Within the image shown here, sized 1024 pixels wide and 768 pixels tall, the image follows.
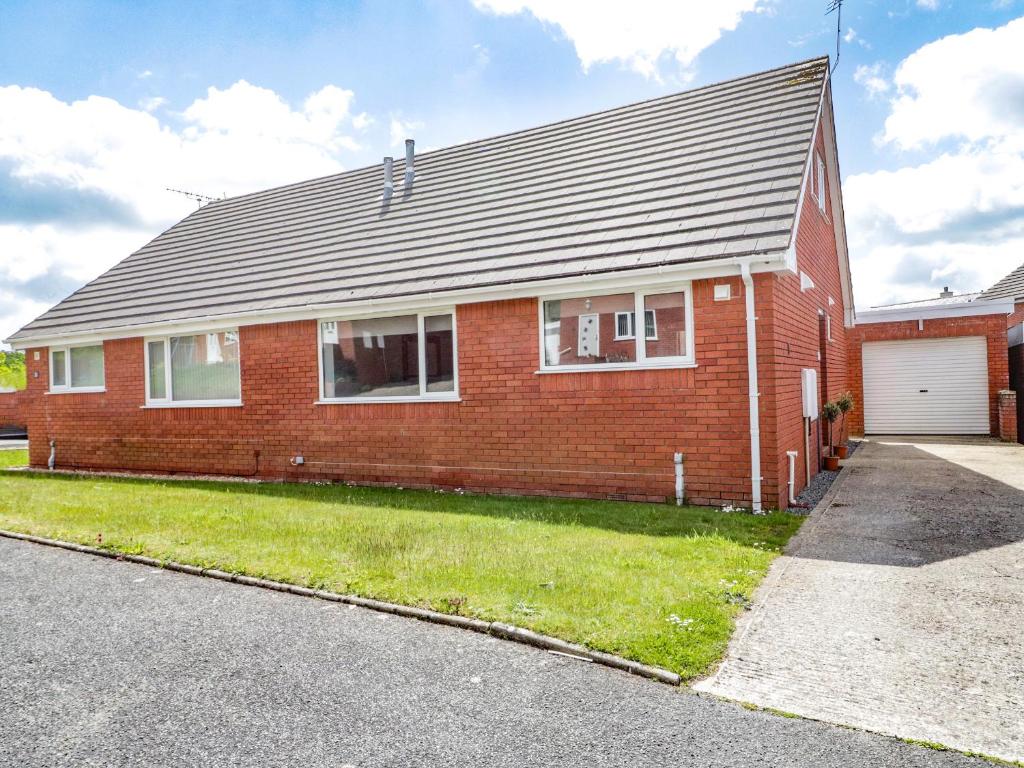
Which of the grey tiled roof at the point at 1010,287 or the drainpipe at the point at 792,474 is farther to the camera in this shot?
the grey tiled roof at the point at 1010,287

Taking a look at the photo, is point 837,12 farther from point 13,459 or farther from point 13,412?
point 13,412

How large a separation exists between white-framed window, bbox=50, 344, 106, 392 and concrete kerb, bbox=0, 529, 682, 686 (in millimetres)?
8946

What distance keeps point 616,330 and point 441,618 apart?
5185 millimetres

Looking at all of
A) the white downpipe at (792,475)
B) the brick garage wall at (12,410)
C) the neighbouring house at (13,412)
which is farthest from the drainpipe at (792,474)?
the brick garage wall at (12,410)

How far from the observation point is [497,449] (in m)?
9.76

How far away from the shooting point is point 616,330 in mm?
8898

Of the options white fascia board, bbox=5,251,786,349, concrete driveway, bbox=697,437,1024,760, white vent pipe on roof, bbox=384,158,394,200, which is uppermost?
white vent pipe on roof, bbox=384,158,394,200

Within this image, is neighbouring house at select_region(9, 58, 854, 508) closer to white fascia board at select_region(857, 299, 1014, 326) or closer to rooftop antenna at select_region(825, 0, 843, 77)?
rooftop antenna at select_region(825, 0, 843, 77)

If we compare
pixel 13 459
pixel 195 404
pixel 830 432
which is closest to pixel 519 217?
pixel 195 404

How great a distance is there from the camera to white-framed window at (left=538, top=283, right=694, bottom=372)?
8.52m

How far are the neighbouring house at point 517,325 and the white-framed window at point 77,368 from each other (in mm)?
66

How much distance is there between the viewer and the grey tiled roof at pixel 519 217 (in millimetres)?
9164

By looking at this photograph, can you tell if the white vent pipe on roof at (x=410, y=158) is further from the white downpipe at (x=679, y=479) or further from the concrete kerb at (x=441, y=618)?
the concrete kerb at (x=441, y=618)

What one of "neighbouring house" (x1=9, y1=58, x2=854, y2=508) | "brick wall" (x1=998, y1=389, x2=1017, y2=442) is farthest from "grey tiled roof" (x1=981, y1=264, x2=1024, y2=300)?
"neighbouring house" (x1=9, y1=58, x2=854, y2=508)
